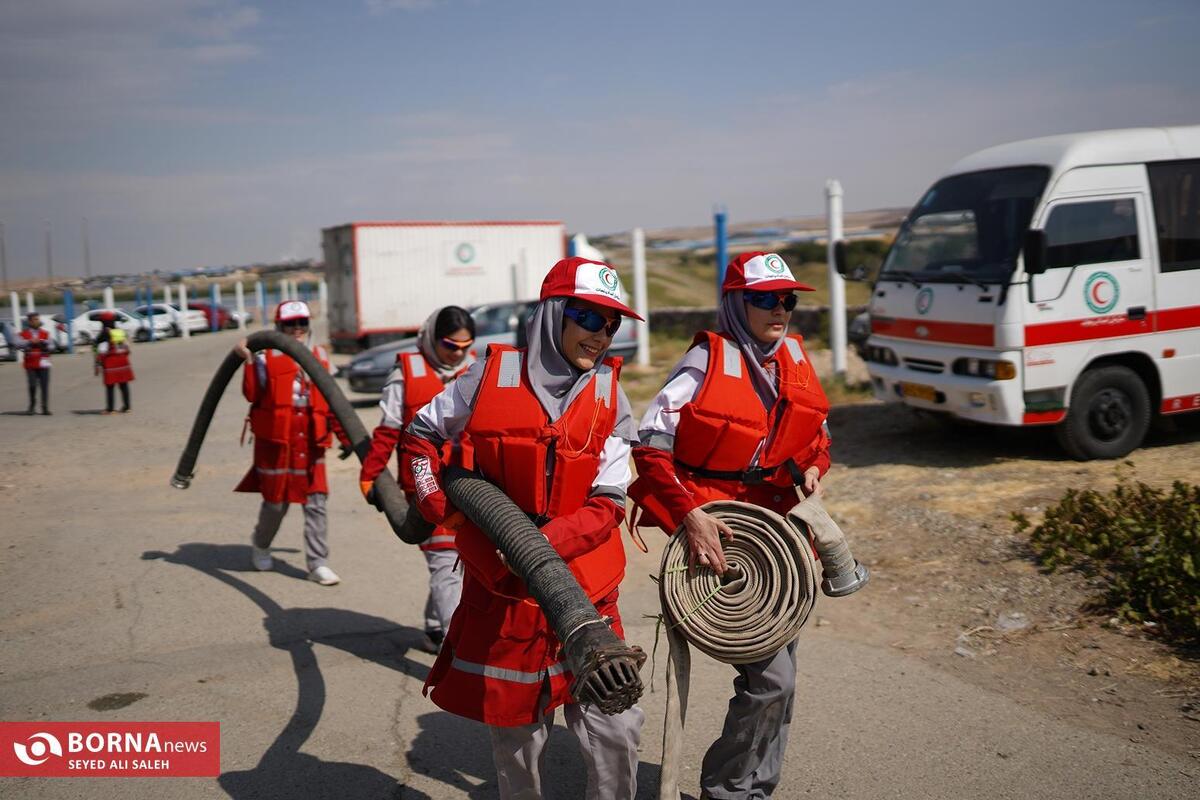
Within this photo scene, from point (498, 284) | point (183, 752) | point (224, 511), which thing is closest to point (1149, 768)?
point (183, 752)

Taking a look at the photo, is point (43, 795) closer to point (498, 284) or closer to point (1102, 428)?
point (1102, 428)

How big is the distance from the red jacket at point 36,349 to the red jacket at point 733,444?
1604 centimetres

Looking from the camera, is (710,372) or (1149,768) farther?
(1149,768)

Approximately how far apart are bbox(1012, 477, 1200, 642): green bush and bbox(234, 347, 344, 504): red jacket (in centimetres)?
488

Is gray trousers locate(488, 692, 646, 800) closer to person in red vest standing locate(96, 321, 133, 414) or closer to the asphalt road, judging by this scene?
the asphalt road

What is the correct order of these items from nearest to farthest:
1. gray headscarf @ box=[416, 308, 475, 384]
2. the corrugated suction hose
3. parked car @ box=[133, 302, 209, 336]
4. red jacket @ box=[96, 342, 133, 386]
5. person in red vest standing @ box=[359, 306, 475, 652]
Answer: the corrugated suction hose, person in red vest standing @ box=[359, 306, 475, 652], gray headscarf @ box=[416, 308, 475, 384], red jacket @ box=[96, 342, 133, 386], parked car @ box=[133, 302, 209, 336]

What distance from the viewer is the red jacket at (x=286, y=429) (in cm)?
689

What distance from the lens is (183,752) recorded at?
4.45m

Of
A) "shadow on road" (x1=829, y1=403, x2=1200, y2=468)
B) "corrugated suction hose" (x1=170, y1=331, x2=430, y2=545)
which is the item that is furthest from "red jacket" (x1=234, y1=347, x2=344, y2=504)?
"shadow on road" (x1=829, y1=403, x2=1200, y2=468)

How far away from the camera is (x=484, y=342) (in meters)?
17.4

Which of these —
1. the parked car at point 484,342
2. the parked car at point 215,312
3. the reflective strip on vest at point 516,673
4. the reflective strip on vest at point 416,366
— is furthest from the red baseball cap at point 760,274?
the parked car at point 215,312

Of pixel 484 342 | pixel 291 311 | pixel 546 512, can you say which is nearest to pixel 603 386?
pixel 546 512

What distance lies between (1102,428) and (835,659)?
4591mm

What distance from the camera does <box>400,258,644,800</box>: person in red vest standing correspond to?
122 inches
